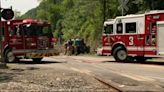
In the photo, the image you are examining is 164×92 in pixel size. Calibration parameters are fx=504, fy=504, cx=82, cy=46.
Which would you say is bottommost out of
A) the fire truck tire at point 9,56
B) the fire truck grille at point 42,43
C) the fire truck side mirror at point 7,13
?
the fire truck tire at point 9,56

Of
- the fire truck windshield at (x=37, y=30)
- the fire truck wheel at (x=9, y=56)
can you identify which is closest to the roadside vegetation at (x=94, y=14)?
the fire truck windshield at (x=37, y=30)

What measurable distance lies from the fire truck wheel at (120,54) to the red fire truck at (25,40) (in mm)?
3678

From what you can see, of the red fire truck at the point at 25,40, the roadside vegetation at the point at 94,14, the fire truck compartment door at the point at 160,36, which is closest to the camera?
the fire truck compartment door at the point at 160,36

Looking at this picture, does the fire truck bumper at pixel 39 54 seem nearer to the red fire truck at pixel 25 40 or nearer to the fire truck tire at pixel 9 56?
the red fire truck at pixel 25 40

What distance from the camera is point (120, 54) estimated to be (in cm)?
3014

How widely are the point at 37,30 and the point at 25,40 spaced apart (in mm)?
987

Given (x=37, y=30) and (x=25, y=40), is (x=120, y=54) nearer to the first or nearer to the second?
(x=37, y=30)

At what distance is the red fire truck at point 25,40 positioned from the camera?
1158 inches

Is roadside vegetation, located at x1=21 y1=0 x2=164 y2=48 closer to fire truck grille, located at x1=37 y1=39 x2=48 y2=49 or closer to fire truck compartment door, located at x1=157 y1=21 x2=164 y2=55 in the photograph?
fire truck grille, located at x1=37 y1=39 x2=48 y2=49

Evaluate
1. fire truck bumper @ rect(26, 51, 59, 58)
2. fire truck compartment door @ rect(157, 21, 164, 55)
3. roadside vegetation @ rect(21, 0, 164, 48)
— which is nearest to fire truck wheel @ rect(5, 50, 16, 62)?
fire truck bumper @ rect(26, 51, 59, 58)

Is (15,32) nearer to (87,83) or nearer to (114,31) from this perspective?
(114,31)

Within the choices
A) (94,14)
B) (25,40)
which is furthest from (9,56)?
(94,14)

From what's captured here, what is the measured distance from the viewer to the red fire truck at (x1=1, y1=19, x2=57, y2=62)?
2941 cm

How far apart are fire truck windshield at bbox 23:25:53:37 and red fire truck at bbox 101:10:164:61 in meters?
3.59
